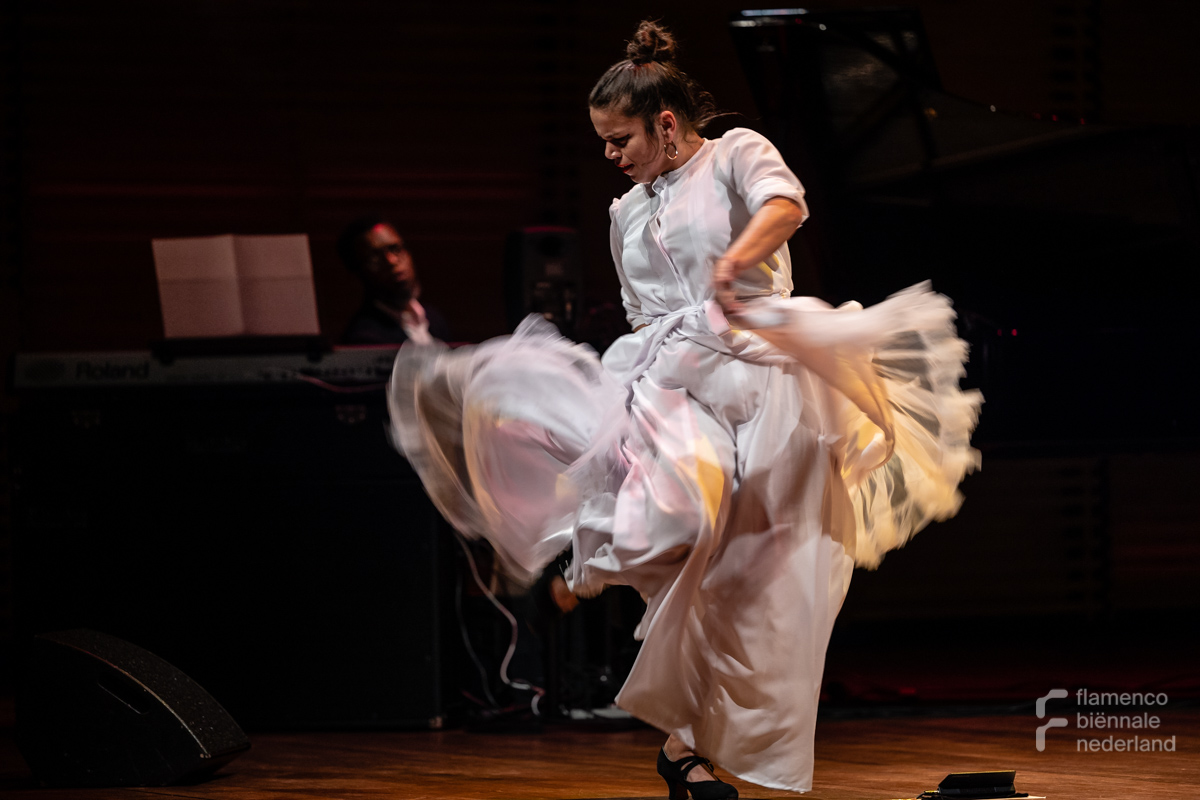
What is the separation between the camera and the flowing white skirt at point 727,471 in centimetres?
216

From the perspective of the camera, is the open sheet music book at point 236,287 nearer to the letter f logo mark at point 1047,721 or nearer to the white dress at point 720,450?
the white dress at point 720,450

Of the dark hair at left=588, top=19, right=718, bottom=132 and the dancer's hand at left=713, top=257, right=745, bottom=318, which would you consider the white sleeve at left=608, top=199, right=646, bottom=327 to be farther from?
the dancer's hand at left=713, top=257, right=745, bottom=318

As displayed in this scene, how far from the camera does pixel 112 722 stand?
9.25 feet

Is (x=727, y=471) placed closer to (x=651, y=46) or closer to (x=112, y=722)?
(x=651, y=46)

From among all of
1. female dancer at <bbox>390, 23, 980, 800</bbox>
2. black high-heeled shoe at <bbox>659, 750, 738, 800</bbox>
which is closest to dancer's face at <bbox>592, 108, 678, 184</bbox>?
female dancer at <bbox>390, 23, 980, 800</bbox>

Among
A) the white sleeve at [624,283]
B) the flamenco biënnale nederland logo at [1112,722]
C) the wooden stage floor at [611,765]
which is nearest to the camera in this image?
the white sleeve at [624,283]

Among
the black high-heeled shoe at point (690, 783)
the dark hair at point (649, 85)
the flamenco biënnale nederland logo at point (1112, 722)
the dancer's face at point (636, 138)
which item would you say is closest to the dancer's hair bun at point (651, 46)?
the dark hair at point (649, 85)

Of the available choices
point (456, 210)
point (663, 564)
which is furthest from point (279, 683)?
point (456, 210)

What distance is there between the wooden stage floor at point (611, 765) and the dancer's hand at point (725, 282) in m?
1.18

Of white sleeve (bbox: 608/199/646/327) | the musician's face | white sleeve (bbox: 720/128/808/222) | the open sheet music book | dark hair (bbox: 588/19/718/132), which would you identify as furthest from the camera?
the musician's face

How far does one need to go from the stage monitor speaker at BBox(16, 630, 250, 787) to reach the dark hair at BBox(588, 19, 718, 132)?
5.67 ft

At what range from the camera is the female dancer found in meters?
2.16

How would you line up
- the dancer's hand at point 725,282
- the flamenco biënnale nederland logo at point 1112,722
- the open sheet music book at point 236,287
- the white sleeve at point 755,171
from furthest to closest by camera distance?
the open sheet music book at point 236,287 < the flamenco biënnale nederland logo at point 1112,722 < the white sleeve at point 755,171 < the dancer's hand at point 725,282

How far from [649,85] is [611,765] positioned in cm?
182
